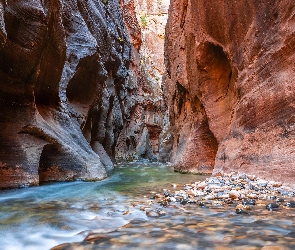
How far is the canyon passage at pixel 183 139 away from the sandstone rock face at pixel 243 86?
32mm

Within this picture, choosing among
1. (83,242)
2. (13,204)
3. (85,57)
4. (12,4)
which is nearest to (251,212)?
(83,242)

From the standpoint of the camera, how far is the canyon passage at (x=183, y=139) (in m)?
2.64

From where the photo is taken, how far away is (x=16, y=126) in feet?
20.3

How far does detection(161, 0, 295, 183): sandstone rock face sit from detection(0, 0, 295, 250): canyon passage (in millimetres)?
32

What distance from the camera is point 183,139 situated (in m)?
13.7

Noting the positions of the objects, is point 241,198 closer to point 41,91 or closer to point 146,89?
point 41,91

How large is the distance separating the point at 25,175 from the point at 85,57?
6.44m

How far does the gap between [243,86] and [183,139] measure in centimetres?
654

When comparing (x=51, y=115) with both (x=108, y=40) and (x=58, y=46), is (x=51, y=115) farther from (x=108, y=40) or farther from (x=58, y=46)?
(x=108, y=40)

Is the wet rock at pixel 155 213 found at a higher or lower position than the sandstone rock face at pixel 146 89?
lower

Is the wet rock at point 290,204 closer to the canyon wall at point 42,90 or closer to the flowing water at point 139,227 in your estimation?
the flowing water at point 139,227

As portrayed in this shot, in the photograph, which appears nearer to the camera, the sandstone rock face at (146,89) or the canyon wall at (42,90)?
the canyon wall at (42,90)

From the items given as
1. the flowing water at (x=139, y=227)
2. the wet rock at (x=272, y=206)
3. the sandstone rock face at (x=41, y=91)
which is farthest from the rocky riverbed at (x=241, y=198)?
the sandstone rock face at (x=41, y=91)

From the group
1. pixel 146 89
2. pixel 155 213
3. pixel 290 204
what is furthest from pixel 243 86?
pixel 146 89
